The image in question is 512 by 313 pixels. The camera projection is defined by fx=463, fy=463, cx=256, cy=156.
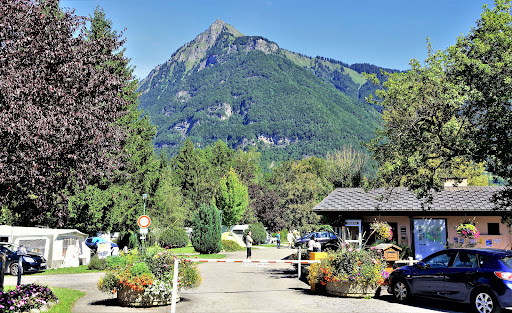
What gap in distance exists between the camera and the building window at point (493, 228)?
87.1ft

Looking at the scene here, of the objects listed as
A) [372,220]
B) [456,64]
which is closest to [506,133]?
[456,64]

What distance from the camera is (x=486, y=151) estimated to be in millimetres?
17156

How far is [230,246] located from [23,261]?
2417 centimetres

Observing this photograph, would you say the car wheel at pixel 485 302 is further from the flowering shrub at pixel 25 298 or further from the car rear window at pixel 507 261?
the flowering shrub at pixel 25 298

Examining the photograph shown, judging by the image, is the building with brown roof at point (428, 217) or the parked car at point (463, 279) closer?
the parked car at point (463, 279)

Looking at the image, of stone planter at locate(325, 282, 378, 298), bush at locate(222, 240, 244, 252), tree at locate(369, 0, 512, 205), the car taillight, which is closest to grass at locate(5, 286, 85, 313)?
stone planter at locate(325, 282, 378, 298)

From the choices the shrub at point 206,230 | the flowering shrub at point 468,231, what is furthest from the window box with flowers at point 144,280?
the shrub at point 206,230

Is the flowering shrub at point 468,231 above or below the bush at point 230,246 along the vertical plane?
above

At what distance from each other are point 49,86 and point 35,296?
5.31 m

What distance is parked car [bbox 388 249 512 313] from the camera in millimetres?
10992

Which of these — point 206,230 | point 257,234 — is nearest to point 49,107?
point 206,230

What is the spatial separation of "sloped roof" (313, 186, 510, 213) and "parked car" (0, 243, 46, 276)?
15.9m

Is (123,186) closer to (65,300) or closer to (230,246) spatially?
(230,246)

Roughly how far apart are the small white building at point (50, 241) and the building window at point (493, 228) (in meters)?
24.0
